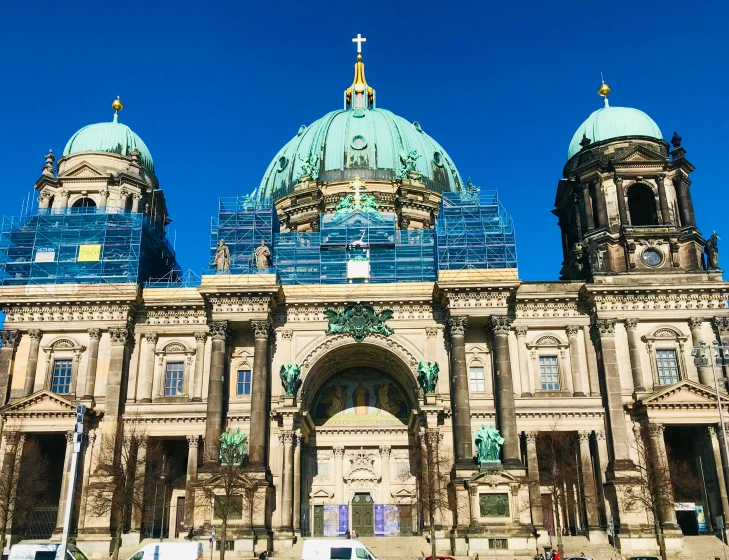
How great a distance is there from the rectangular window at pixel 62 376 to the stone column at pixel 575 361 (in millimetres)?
30508

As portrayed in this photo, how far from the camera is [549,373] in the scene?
45.8 metres

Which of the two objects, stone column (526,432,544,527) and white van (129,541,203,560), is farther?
stone column (526,432,544,527)

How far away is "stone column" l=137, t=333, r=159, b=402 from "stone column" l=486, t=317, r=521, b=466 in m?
20.8

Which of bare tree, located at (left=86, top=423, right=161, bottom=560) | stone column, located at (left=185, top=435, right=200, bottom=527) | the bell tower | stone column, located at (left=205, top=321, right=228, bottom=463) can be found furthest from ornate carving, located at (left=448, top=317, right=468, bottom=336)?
bare tree, located at (left=86, top=423, right=161, bottom=560)

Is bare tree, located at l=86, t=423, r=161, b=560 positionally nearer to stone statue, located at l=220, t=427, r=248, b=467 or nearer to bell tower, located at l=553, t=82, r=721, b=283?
stone statue, located at l=220, t=427, r=248, b=467

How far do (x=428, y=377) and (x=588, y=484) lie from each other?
10887mm

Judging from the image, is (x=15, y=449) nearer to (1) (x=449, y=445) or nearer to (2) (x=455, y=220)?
(1) (x=449, y=445)

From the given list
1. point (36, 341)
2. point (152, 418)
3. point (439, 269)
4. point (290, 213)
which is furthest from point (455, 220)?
point (36, 341)

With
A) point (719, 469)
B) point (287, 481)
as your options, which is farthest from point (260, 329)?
point (719, 469)

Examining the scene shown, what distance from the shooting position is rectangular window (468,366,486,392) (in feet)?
150

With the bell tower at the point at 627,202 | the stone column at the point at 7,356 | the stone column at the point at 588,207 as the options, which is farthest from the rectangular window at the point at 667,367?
the stone column at the point at 7,356

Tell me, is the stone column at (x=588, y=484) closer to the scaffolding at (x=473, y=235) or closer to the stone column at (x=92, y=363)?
the scaffolding at (x=473, y=235)

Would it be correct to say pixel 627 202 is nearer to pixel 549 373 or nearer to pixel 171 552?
pixel 549 373

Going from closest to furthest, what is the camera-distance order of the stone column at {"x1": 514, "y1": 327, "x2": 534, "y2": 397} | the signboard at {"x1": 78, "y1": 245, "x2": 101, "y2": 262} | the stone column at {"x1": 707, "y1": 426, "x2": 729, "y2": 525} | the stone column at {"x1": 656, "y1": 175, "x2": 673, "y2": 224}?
the stone column at {"x1": 707, "y1": 426, "x2": 729, "y2": 525}, the stone column at {"x1": 514, "y1": 327, "x2": 534, "y2": 397}, the signboard at {"x1": 78, "y1": 245, "x2": 101, "y2": 262}, the stone column at {"x1": 656, "y1": 175, "x2": 673, "y2": 224}
